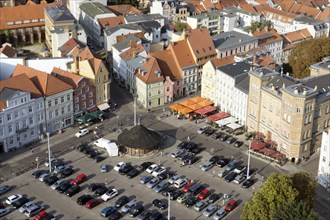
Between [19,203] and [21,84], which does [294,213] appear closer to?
[19,203]

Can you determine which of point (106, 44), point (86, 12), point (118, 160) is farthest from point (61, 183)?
point (86, 12)

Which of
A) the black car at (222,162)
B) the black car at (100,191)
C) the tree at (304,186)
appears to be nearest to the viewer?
the tree at (304,186)

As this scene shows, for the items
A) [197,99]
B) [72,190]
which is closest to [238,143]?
[197,99]

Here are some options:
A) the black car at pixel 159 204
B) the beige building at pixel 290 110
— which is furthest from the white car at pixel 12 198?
the beige building at pixel 290 110

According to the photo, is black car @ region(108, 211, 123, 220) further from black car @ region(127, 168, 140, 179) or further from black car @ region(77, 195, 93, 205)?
black car @ region(127, 168, 140, 179)

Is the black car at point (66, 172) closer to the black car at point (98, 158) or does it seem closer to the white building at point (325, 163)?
the black car at point (98, 158)

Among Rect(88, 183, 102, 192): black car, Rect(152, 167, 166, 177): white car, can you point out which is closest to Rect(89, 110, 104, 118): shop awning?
Rect(152, 167, 166, 177): white car
